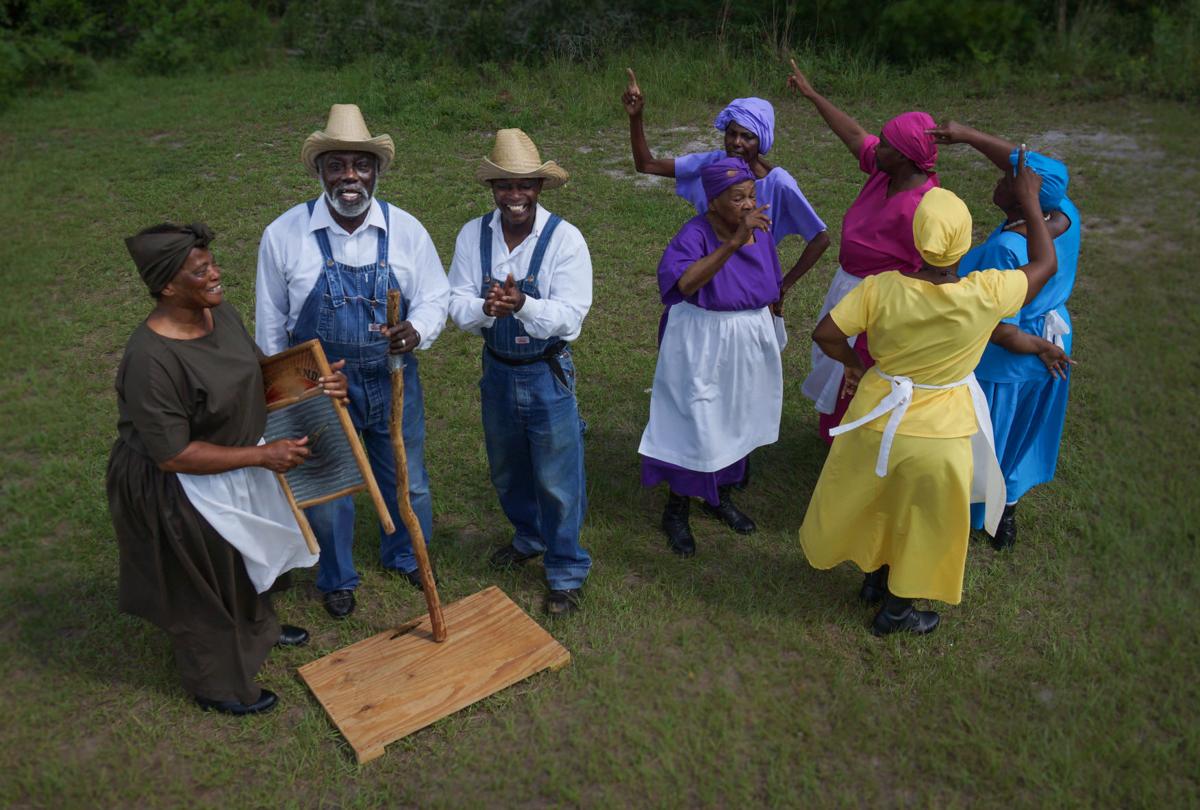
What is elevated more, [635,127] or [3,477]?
[635,127]

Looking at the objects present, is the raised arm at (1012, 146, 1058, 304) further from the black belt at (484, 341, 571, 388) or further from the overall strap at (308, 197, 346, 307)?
the overall strap at (308, 197, 346, 307)

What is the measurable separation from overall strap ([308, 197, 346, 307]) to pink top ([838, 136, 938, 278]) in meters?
2.49

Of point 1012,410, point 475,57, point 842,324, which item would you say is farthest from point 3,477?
point 475,57

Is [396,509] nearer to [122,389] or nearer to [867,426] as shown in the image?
[122,389]

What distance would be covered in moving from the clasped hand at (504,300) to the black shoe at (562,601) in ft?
4.74

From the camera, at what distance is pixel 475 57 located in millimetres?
13625

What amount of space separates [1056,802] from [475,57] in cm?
1232

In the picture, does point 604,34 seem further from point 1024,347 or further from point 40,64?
point 1024,347

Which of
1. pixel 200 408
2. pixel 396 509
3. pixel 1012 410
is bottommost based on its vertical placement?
pixel 396 509

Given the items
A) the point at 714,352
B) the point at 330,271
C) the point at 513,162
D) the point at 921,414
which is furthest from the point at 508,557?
the point at 921,414

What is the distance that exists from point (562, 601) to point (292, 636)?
1206 mm

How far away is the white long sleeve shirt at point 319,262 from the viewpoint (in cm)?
394

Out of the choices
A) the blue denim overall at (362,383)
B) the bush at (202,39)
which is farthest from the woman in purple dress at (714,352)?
the bush at (202,39)

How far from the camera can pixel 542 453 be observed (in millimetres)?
4277
